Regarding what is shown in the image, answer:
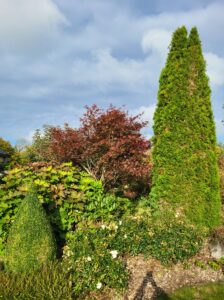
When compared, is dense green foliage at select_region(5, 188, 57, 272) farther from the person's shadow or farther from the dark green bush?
the person's shadow

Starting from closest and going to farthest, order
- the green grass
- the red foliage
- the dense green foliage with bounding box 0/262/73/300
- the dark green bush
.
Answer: the dense green foliage with bounding box 0/262/73/300 → the dark green bush → the green grass → the red foliage

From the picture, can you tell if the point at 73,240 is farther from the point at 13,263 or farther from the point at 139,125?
the point at 139,125

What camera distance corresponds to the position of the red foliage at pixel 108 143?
383 inches

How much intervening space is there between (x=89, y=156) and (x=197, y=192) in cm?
399

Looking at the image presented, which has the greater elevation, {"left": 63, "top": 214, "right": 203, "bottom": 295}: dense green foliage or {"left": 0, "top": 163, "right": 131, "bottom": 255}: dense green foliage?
{"left": 0, "top": 163, "right": 131, "bottom": 255}: dense green foliage

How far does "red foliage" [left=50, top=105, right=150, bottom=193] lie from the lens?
973 cm

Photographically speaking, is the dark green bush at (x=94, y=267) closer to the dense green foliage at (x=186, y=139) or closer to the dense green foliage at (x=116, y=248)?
the dense green foliage at (x=116, y=248)

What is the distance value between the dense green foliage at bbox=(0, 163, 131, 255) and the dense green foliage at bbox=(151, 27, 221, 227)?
1.64 meters

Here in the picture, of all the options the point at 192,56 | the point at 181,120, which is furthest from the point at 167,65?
the point at 181,120

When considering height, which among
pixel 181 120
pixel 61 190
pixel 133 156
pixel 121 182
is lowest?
pixel 61 190

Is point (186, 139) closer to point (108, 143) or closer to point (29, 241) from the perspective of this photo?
point (108, 143)

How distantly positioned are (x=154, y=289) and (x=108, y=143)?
212 inches

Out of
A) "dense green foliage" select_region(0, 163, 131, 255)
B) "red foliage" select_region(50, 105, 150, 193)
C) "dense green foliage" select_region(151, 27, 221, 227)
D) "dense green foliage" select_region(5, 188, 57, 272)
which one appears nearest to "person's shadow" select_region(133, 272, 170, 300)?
"dense green foliage" select_region(5, 188, 57, 272)

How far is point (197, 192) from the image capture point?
7750 mm
